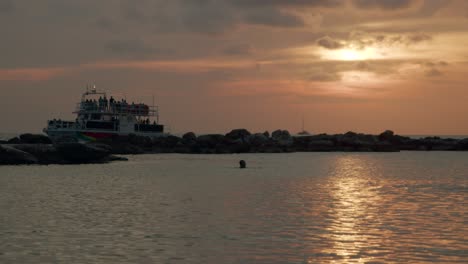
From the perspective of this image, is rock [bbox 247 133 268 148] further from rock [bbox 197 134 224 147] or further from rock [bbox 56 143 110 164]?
→ rock [bbox 56 143 110 164]

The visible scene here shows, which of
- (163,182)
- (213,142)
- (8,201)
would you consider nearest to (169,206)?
(8,201)

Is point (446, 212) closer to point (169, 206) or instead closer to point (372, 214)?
point (372, 214)

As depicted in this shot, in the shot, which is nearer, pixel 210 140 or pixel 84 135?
pixel 84 135

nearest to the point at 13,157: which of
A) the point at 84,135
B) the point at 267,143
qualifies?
the point at 84,135

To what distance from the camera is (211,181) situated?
1976 inches

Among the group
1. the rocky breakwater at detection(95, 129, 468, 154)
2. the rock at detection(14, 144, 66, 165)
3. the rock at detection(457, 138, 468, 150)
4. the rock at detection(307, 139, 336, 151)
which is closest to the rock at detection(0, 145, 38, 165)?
the rock at detection(14, 144, 66, 165)

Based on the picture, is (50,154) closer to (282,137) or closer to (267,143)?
(267,143)

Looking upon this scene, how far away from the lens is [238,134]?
5251 inches

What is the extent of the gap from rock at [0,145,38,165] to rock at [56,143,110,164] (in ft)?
12.9


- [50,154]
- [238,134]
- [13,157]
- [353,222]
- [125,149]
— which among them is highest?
[238,134]

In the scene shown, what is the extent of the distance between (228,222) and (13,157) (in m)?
46.4

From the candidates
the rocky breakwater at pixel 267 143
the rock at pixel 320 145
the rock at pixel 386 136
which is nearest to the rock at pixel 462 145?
the rocky breakwater at pixel 267 143

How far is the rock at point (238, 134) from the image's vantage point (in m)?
132

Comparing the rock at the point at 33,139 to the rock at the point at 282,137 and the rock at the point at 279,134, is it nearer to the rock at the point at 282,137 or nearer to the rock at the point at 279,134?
the rock at the point at 282,137
